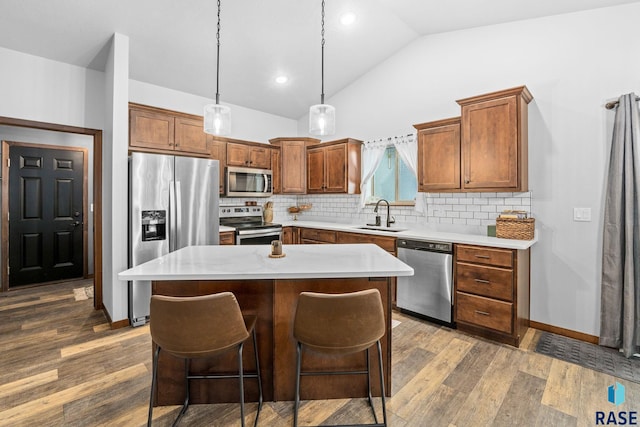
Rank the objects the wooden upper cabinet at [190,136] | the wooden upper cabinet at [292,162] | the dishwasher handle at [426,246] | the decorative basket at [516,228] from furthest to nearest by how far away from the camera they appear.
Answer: the wooden upper cabinet at [292,162], the wooden upper cabinet at [190,136], the dishwasher handle at [426,246], the decorative basket at [516,228]

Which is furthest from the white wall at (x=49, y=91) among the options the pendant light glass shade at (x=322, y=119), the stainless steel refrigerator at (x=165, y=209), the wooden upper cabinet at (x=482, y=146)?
the wooden upper cabinet at (x=482, y=146)

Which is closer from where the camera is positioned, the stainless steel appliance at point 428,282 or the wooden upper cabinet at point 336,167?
the stainless steel appliance at point 428,282

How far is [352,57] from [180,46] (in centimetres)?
211

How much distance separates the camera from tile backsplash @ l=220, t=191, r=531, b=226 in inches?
130

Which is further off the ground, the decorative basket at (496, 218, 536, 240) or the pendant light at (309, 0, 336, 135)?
the pendant light at (309, 0, 336, 135)

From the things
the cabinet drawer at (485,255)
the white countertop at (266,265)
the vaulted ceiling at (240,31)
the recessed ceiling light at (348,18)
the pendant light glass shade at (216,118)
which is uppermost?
the recessed ceiling light at (348,18)

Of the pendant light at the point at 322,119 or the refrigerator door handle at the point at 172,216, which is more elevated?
the pendant light at the point at 322,119

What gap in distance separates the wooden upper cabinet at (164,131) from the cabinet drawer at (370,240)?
2115 millimetres

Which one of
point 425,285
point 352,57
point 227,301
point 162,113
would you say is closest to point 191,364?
point 227,301

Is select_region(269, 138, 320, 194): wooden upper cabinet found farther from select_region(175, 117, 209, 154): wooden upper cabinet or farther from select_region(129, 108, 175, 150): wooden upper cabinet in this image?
select_region(129, 108, 175, 150): wooden upper cabinet

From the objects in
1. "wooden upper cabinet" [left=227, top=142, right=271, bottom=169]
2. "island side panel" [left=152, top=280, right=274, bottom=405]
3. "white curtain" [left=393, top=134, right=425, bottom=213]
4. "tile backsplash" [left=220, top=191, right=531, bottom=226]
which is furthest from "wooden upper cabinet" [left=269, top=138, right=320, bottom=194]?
"island side panel" [left=152, top=280, right=274, bottom=405]

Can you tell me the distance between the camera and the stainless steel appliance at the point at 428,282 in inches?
120

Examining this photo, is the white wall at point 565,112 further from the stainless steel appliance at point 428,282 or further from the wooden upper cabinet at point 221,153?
the wooden upper cabinet at point 221,153

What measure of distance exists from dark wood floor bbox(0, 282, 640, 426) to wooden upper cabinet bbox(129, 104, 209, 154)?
2.04 m
